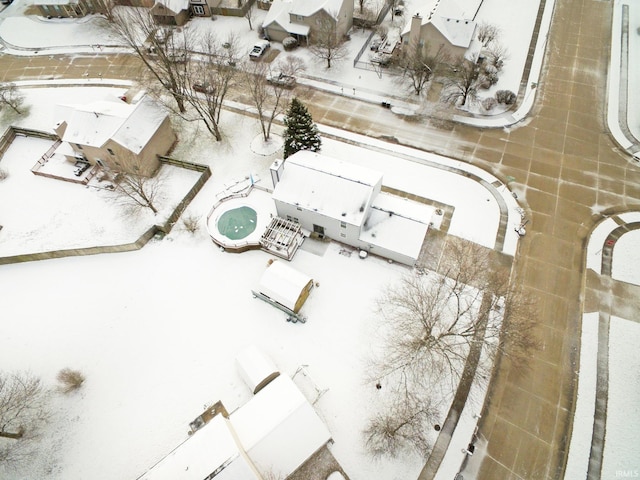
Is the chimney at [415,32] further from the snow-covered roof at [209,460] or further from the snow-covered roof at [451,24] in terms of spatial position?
the snow-covered roof at [209,460]

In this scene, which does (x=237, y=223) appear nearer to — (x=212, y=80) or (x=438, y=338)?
(x=212, y=80)

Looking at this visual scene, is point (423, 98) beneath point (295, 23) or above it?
beneath

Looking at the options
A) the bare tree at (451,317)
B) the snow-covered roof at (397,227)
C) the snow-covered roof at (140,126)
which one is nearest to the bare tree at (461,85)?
the snow-covered roof at (397,227)

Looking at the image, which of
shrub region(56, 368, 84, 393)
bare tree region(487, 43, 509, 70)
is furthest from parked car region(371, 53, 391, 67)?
shrub region(56, 368, 84, 393)

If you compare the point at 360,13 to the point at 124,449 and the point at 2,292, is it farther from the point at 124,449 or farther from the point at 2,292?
the point at 124,449

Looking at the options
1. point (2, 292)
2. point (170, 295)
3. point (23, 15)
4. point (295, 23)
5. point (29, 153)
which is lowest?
point (2, 292)

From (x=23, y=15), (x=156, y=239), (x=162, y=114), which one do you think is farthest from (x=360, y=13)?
(x=23, y=15)

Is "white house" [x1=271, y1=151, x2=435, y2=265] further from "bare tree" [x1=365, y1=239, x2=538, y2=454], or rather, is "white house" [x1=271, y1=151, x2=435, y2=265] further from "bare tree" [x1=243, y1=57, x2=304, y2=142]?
"bare tree" [x1=243, y1=57, x2=304, y2=142]

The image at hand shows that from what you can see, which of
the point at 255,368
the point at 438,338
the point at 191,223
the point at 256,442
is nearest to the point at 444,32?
the point at 191,223
